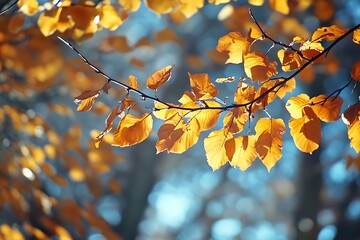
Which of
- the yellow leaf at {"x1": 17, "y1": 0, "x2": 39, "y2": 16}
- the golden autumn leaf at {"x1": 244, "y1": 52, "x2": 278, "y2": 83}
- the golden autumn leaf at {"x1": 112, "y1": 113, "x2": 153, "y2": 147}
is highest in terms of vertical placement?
the yellow leaf at {"x1": 17, "y1": 0, "x2": 39, "y2": 16}

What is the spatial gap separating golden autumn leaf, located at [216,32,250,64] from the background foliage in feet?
0.04

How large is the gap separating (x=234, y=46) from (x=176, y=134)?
34 cm

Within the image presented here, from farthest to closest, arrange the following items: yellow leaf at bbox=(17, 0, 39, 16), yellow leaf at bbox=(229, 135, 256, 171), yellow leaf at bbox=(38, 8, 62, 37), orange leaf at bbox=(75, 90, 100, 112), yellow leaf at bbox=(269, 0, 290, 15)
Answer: yellow leaf at bbox=(269, 0, 290, 15), yellow leaf at bbox=(38, 8, 62, 37), yellow leaf at bbox=(17, 0, 39, 16), yellow leaf at bbox=(229, 135, 256, 171), orange leaf at bbox=(75, 90, 100, 112)

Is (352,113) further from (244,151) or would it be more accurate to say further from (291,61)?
(244,151)

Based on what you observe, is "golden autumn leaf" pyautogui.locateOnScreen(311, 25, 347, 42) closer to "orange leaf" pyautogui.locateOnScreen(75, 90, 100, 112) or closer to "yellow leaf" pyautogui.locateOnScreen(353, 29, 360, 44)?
"yellow leaf" pyautogui.locateOnScreen(353, 29, 360, 44)

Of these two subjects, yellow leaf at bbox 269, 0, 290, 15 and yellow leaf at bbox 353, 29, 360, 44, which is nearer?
yellow leaf at bbox 353, 29, 360, 44

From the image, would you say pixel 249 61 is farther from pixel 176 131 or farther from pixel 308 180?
pixel 308 180

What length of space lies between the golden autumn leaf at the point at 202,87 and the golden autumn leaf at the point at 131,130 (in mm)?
169

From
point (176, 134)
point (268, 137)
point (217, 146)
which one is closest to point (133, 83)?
point (176, 134)

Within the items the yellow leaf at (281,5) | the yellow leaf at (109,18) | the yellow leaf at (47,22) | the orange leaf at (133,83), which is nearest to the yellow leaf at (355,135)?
the orange leaf at (133,83)

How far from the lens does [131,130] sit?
1397 millimetres

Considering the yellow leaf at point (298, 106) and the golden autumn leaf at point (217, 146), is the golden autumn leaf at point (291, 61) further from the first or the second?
the golden autumn leaf at point (217, 146)

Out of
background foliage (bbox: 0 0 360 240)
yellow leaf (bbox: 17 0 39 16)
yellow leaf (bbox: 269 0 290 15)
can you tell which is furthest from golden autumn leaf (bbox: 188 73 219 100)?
yellow leaf (bbox: 269 0 290 15)

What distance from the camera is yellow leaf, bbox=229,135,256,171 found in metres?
1.44
